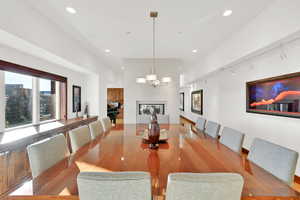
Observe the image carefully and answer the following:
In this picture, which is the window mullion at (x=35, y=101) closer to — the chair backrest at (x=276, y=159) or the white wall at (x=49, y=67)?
the white wall at (x=49, y=67)

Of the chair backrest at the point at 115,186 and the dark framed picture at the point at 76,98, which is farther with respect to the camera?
the dark framed picture at the point at 76,98

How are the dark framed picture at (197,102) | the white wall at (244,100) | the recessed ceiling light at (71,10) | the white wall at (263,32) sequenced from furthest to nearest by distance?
the dark framed picture at (197,102) < the white wall at (244,100) < the recessed ceiling light at (71,10) < the white wall at (263,32)

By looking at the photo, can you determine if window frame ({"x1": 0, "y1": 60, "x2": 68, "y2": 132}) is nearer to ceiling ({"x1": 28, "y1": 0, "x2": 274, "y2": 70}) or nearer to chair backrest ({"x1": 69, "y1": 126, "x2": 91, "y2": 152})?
ceiling ({"x1": 28, "y1": 0, "x2": 274, "y2": 70})

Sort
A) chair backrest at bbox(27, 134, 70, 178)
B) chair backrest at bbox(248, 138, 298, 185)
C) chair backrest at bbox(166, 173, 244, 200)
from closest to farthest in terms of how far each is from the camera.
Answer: chair backrest at bbox(166, 173, 244, 200) → chair backrest at bbox(248, 138, 298, 185) → chair backrest at bbox(27, 134, 70, 178)

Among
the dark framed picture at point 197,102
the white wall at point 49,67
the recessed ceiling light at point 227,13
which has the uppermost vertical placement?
the recessed ceiling light at point 227,13

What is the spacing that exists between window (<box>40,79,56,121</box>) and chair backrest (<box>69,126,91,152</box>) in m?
2.02

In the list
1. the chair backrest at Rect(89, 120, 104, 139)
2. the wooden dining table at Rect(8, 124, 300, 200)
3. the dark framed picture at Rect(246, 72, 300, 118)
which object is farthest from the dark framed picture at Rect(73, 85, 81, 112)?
the dark framed picture at Rect(246, 72, 300, 118)

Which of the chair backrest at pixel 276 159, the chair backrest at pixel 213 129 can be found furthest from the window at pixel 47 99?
the chair backrest at pixel 276 159

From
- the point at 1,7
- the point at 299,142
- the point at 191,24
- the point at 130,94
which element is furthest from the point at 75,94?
the point at 299,142

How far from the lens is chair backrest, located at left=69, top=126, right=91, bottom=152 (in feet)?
6.37

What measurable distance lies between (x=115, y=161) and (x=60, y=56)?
2636mm

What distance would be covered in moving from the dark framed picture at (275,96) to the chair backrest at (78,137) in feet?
10.5

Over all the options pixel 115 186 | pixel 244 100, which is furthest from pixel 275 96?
pixel 115 186

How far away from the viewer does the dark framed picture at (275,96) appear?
241cm
